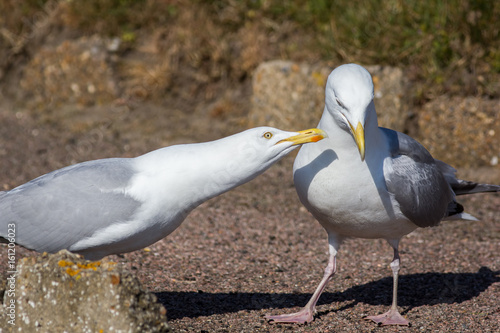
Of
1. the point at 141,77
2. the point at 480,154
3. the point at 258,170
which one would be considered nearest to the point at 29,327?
the point at 258,170

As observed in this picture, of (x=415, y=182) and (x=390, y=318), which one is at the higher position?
(x=415, y=182)

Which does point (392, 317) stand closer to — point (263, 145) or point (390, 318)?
point (390, 318)

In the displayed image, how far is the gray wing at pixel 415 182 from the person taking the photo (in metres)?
3.45

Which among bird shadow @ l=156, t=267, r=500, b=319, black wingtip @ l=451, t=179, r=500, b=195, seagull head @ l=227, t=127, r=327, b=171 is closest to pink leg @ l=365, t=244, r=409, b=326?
bird shadow @ l=156, t=267, r=500, b=319

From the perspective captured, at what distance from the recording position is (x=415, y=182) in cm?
356

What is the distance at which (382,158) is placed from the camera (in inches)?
136

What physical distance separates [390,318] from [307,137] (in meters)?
1.23

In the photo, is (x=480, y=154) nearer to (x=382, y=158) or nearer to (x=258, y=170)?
(x=382, y=158)

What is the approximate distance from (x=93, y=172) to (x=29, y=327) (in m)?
0.85

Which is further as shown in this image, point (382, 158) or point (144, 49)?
point (144, 49)

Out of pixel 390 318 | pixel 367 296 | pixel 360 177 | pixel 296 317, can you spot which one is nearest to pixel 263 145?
pixel 360 177

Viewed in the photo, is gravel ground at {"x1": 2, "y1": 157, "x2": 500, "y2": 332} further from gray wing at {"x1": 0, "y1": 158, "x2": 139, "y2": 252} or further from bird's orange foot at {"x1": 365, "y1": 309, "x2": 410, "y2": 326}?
gray wing at {"x1": 0, "y1": 158, "x2": 139, "y2": 252}

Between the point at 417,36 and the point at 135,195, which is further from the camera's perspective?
the point at 417,36

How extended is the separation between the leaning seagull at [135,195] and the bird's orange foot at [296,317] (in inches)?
34.0
